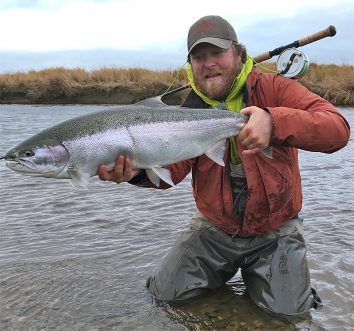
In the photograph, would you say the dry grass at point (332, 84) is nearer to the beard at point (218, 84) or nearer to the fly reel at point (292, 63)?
the fly reel at point (292, 63)

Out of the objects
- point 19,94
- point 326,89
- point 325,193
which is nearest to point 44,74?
point 19,94

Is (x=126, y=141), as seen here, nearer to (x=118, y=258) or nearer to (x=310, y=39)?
(x=118, y=258)

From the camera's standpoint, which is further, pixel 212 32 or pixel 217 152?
pixel 212 32

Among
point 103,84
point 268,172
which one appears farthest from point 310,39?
point 103,84

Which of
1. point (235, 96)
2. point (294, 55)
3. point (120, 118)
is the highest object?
point (294, 55)

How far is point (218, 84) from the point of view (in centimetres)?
388

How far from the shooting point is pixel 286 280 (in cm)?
387

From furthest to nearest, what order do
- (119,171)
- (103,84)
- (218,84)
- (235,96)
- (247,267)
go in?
(103,84)
(247,267)
(235,96)
(218,84)
(119,171)

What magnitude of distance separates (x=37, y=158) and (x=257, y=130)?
53.5 inches

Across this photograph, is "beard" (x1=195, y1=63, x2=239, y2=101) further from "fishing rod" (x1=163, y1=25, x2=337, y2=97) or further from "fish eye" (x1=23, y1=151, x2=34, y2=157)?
"fish eye" (x1=23, y1=151, x2=34, y2=157)

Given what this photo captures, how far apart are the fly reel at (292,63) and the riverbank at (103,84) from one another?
659 inches

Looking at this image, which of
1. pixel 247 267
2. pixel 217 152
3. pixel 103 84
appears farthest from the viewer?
pixel 103 84

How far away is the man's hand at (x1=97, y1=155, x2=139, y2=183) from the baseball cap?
1055mm

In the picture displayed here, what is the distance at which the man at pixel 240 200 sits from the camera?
3820 millimetres
